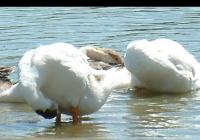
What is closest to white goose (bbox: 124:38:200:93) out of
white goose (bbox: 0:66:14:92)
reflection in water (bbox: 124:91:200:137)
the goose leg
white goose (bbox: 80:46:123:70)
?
reflection in water (bbox: 124:91:200:137)

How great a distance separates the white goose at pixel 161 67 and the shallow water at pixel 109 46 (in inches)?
9.0

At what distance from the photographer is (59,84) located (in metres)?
6.46

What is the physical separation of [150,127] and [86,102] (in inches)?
32.8

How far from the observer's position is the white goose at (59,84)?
245 inches

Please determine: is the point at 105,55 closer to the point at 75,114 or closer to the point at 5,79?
the point at 5,79

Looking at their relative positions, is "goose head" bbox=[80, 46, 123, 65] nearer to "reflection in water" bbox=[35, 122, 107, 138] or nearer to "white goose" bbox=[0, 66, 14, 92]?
"white goose" bbox=[0, 66, 14, 92]

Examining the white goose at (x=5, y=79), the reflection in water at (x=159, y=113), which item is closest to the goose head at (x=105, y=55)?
the reflection in water at (x=159, y=113)

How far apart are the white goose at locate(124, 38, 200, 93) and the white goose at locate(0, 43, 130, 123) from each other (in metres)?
1.76

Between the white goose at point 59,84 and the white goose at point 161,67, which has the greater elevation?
the white goose at point 59,84

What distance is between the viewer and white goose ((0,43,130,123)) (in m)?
6.23

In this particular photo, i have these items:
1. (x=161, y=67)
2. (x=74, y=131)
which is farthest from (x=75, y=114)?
(x=161, y=67)

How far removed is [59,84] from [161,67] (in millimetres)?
2535

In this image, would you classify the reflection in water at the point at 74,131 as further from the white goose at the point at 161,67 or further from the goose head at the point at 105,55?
the goose head at the point at 105,55

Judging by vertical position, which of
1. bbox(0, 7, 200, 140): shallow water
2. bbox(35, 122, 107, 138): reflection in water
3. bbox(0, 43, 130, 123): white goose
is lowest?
bbox(0, 7, 200, 140): shallow water
